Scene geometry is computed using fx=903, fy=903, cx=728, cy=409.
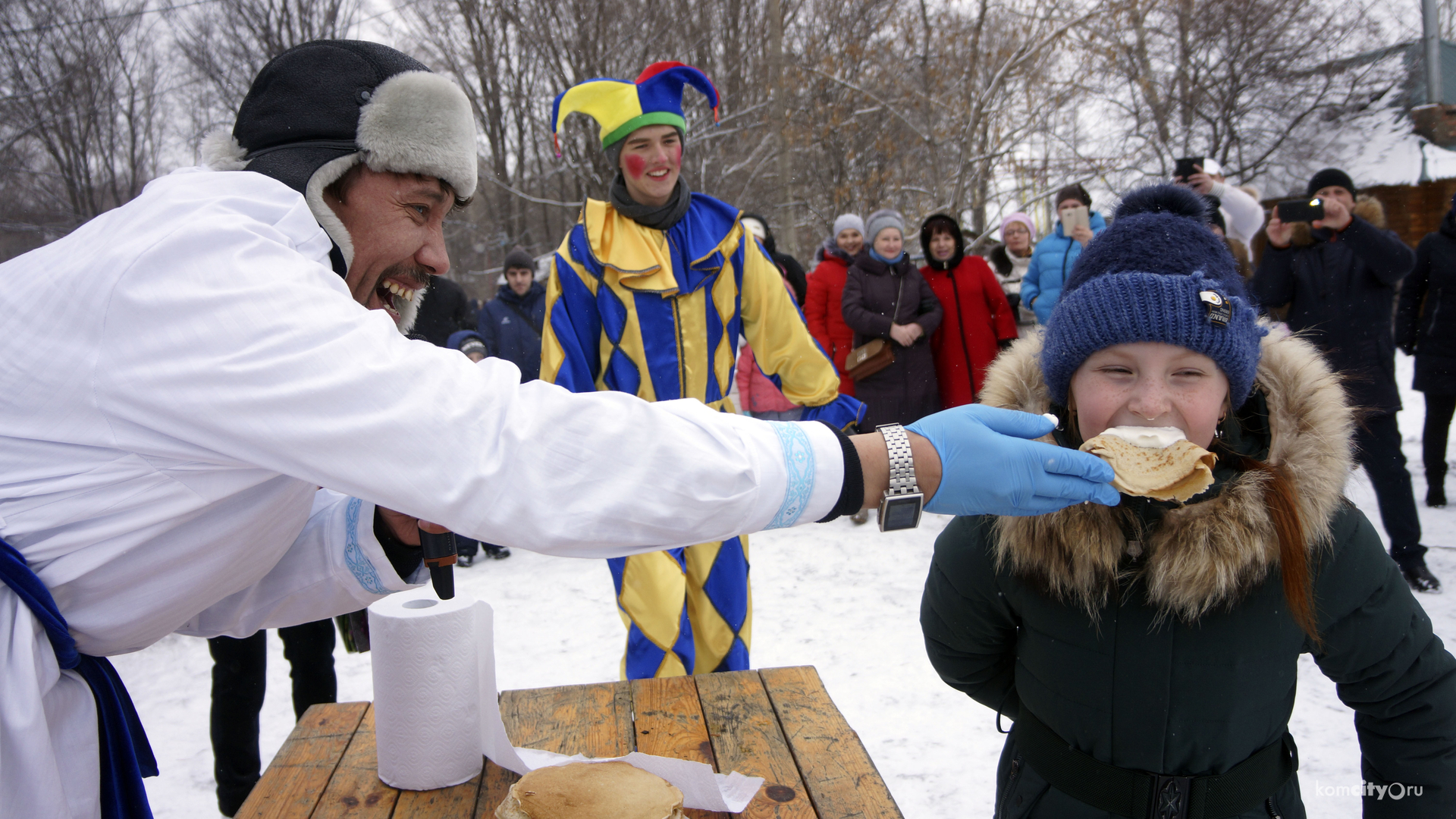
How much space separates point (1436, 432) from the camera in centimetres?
543

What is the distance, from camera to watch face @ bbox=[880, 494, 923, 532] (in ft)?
3.97

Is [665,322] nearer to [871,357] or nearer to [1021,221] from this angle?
[871,357]

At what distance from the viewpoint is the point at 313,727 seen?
1.80 m

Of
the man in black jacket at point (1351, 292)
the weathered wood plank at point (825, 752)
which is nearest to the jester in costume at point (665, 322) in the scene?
the weathered wood plank at point (825, 752)

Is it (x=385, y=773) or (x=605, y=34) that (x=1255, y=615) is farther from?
(x=605, y=34)

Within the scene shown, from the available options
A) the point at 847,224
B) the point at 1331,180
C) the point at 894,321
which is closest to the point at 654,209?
the point at 894,321

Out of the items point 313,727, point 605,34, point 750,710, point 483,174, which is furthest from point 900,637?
point 483,174

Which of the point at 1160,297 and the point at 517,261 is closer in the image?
the point at 1160,297

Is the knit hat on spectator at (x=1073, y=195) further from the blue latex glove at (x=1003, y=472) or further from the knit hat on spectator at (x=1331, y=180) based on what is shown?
the blue latex glove at (x=1003, y=472)

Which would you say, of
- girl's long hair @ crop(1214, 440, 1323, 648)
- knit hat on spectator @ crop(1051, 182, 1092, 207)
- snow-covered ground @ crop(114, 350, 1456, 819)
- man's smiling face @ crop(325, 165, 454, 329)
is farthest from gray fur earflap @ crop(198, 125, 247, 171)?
knit hat on spectator @ crop(1051, 182, 1092, 207)

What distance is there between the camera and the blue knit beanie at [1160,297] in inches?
57.7

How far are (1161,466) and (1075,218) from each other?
457 cm

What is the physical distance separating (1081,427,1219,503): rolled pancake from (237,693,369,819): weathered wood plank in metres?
1.40

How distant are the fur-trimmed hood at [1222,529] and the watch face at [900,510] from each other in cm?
45
